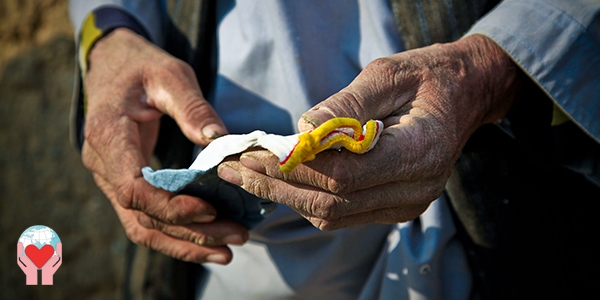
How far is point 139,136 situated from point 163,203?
20 centimetres

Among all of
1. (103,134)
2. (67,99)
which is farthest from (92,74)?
(67,99)

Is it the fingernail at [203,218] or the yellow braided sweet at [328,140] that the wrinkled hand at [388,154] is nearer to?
the yellow braided sweet at [328,140]

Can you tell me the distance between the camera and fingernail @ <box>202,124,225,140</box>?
94 centimetres

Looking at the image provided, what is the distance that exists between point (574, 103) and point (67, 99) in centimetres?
185

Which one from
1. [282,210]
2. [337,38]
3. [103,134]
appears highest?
[337,38]

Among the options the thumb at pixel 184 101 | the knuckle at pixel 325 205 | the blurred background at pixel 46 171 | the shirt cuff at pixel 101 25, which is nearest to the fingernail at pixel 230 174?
the knuckle at pixel 325 205

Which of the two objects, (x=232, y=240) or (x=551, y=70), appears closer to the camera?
(x=551, y=70)

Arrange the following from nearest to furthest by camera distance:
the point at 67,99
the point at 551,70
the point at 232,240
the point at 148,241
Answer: the point at 551,70 < the point at 232,240 < the point at 148,241 < the point at 67,99

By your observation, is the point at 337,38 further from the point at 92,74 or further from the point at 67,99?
the point at 67,99

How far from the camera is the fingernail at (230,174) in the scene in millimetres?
727

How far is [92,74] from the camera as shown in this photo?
116 centimetres

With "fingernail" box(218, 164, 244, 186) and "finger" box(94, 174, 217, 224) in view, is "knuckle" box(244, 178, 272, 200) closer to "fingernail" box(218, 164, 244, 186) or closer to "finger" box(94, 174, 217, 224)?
"fingernail" box(218, 164, 244, 186)

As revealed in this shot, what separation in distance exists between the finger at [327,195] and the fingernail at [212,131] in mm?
211

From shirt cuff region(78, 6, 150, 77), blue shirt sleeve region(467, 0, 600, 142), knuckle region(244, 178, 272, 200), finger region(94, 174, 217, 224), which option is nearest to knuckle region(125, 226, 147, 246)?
finger region(94, 174, 217, 224)
